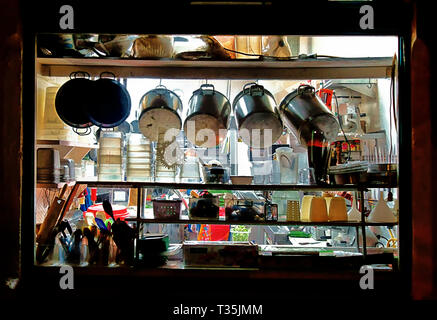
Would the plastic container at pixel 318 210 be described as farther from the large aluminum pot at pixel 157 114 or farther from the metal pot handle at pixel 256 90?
the large aluminum pot at pixel 157 114

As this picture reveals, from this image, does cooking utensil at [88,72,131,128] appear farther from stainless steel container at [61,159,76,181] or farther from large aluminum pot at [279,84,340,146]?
large aluminum pot at [279,84,340,146]

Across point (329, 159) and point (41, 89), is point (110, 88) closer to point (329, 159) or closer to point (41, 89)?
point (41, 89)

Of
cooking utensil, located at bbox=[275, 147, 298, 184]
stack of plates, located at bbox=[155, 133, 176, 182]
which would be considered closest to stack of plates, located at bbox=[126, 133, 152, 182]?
stack of plates, located at bbox=[155, 133, 176, 182]

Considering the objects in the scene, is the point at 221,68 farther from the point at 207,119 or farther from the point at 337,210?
the point at 337,210

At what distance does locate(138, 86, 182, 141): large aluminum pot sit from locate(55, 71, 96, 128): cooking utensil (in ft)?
0.89

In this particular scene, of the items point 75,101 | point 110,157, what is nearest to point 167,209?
point 110,157

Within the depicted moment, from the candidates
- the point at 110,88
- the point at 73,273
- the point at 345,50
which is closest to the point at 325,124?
the point at 345,50

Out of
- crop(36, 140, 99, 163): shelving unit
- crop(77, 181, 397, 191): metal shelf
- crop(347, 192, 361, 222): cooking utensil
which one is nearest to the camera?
crop(77, 181, 397, 191): metal shelf

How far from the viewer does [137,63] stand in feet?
5.91

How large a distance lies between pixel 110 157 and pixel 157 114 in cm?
39

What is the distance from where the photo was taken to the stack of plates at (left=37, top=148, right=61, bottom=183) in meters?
1.69

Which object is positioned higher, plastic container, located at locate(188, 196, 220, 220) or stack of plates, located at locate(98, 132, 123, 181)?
stack of plates, located at locate(98, 132, 123, 181)

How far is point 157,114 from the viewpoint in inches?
65.8

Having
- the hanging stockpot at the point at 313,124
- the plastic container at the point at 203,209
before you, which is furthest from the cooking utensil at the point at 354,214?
the plastic container at the point at 203,209
